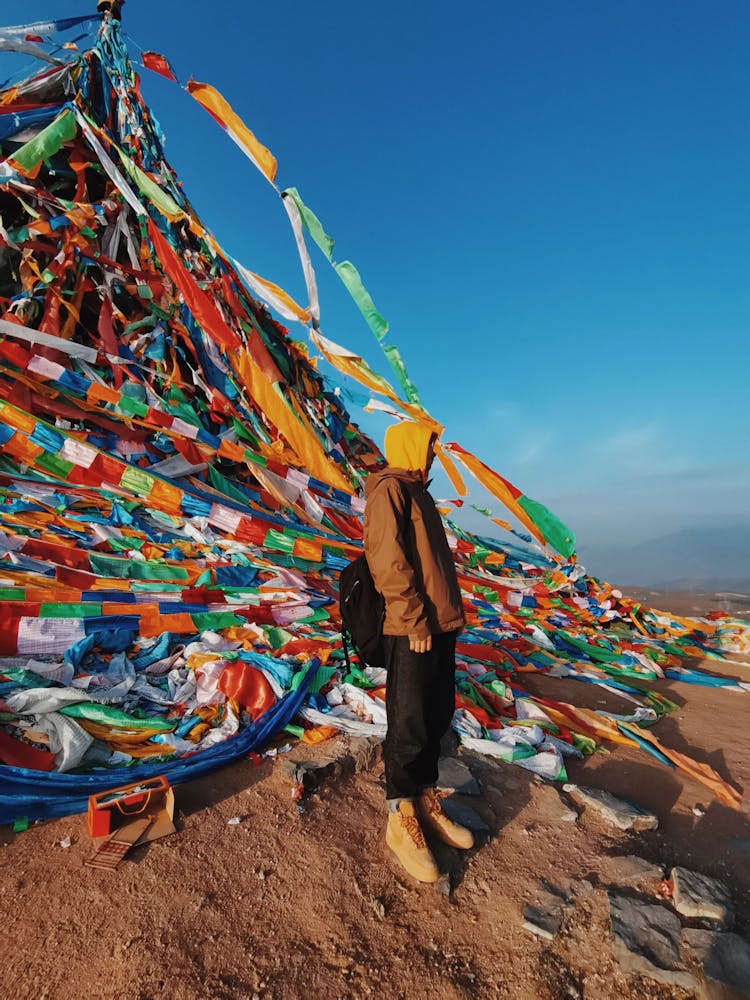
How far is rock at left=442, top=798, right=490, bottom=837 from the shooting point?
2.90 meters

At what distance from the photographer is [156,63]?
7.84 meters

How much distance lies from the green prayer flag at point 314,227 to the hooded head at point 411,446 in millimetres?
3172

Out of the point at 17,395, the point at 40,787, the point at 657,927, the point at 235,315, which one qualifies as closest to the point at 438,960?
the point at 657,927

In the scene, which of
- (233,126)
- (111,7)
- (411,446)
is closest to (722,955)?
(411,446)

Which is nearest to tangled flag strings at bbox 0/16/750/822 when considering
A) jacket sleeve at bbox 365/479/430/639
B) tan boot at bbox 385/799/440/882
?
jacket sleeve at bbox 365/479/430/639

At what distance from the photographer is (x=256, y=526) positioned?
6594mm

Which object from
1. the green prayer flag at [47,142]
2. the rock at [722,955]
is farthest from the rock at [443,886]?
the green prayer flag at [47,142]

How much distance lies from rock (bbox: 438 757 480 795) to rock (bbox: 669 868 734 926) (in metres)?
1.10

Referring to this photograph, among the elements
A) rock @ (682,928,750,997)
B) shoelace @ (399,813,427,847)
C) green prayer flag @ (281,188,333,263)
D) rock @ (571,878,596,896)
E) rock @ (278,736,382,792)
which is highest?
green prayer flag @ (281,188,333,263)

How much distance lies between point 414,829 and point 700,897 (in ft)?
4.42

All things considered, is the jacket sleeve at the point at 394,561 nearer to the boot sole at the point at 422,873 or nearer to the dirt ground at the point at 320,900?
the boot sole at the point at 422,873

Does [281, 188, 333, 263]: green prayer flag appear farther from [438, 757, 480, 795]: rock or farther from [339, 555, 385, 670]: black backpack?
[438, 757, 480, 795]: rock

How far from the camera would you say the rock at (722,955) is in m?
2.07

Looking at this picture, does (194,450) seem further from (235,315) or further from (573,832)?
(573,832)
